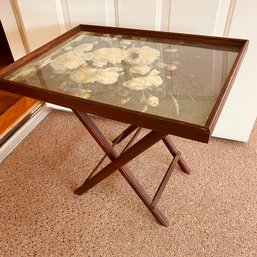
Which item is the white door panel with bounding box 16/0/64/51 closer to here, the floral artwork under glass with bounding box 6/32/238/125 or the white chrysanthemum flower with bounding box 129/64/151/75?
the floral artwork under glass with bounding box 6/32/238/125

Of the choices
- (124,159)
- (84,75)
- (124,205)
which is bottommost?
(124,205)

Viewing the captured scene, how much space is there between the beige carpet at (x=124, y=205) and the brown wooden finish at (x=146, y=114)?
603 millimetres

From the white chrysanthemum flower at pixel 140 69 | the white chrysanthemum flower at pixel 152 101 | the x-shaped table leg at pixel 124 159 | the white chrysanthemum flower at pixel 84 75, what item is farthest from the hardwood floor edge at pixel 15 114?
the white chrysanthemum flower at pixel 152 101

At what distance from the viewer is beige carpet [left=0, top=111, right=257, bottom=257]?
1044mm

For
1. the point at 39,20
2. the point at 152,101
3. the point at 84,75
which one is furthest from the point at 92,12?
the point at 152,101

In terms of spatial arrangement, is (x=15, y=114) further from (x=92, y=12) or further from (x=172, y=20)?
(x=172, y=20)

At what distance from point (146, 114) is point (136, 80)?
23cm

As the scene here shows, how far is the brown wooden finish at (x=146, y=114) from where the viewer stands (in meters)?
0.64

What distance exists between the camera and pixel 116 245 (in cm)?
105

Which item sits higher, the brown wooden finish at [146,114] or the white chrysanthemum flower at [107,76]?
the brown wooden finish at [146,114]

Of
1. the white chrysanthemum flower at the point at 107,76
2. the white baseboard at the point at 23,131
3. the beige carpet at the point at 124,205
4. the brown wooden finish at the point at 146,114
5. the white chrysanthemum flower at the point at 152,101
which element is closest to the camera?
the brown wooden finish at the point at 146,114

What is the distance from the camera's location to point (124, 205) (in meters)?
1.20

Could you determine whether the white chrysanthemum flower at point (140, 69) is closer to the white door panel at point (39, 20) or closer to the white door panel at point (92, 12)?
the white door panel at point (92, 12)

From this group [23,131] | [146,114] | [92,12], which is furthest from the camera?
[23,131]
